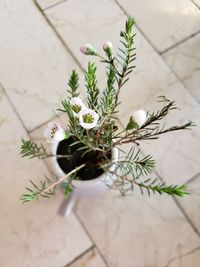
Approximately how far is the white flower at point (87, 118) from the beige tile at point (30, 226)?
0.56 metres

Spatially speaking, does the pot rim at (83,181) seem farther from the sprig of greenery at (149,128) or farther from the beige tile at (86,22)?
the beige tile at (86,22)

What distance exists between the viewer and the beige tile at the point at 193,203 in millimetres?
1155

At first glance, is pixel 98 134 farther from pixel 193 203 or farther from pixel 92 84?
pixel 193 203

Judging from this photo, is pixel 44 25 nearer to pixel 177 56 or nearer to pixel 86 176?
pixel 177 56

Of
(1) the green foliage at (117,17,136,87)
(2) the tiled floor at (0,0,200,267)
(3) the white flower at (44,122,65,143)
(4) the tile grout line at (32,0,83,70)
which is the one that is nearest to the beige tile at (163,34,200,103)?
(2) the tiled floor at (0,0,200,267)

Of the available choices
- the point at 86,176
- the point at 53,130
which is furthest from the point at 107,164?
the point at 53,130

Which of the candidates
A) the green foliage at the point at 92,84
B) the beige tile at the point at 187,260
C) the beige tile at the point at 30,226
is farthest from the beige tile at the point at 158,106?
the green foliage at the point at 92,84

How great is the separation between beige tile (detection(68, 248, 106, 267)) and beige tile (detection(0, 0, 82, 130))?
43 centimetres

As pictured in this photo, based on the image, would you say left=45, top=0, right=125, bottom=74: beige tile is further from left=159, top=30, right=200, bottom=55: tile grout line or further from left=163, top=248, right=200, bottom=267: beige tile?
left=163, top=248, right=200, bottom=267: beige tile

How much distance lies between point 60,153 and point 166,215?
0.39 m

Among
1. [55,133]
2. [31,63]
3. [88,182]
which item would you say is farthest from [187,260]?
[31,63]

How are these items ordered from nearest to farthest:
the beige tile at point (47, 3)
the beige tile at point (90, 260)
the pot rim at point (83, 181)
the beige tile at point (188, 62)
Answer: the pot rim at point (83, 181) → the beige tile at point (90, 260) → the beige tile at point (188, 62) → the beige tile at point (47, 3)

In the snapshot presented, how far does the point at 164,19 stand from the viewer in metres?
1.44

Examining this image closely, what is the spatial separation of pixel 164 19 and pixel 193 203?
0.68 m
